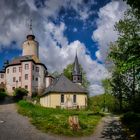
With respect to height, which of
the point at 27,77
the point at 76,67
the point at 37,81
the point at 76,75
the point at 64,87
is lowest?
the point at 64,87

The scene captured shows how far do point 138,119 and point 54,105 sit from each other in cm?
3252

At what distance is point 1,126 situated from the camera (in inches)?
1024

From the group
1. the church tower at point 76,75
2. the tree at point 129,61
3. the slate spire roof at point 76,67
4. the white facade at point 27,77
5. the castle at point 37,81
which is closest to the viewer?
the tree at point 129,61

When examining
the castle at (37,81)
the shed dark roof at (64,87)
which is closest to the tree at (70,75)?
the castle at (37,81)

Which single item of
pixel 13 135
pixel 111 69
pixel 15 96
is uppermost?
pixel 111 69

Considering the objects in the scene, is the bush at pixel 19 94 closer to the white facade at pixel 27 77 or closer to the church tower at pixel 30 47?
the white facade at pixel 27 77

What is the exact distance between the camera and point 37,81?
259 ft

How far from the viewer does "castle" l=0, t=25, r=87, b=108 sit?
61.4 metres

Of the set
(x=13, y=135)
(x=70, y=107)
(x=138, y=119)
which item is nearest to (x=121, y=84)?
(x=70, y=107)

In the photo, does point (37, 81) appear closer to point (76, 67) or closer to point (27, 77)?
point (27, 77)

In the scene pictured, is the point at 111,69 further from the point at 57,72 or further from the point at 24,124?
the point at 57,72

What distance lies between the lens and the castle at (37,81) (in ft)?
201

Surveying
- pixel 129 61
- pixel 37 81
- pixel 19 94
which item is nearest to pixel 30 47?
pixel 37 81

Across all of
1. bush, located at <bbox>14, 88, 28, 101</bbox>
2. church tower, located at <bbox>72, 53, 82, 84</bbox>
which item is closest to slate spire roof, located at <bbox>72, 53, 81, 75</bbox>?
church tower, located at <bbox>72, 53, 82, 84</bbox>
